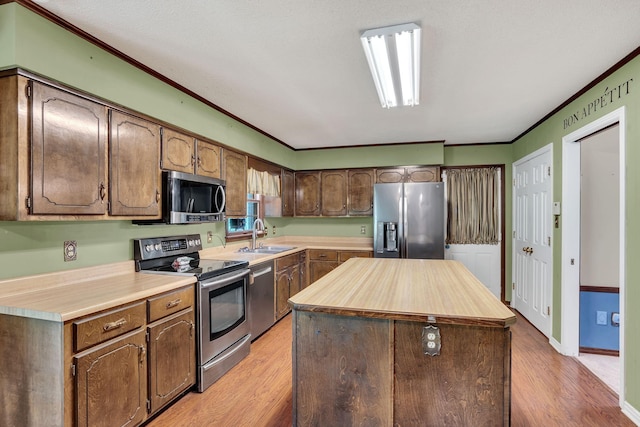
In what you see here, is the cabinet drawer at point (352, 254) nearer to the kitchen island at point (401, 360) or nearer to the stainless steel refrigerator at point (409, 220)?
the stainless steel refrigerator at point (409, 220)

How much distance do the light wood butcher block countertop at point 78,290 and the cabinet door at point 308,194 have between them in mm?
2911

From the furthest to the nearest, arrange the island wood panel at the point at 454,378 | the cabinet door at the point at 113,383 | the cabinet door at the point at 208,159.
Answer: the cabinet door at the point at 208,159 < the cabinet door at the point at 113,383 < the island wood panel at the point at 454,378

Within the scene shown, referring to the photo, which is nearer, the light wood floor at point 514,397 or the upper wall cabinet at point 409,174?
the light wood floor at point 514,397

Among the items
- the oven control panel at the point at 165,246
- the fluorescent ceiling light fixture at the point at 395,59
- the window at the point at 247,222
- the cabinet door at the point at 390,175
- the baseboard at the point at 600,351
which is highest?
the fluorescent ceiling light fixture at the point at 395,59

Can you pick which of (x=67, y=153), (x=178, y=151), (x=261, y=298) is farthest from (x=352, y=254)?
(x=67, y=153)

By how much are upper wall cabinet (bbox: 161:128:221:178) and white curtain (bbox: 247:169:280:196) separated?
0.77m

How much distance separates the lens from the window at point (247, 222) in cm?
394

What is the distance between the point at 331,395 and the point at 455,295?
2.68 ft

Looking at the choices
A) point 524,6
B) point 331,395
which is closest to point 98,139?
point 331,395

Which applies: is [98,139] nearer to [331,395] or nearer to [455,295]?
[331,395]

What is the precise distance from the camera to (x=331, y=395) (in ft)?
5.15

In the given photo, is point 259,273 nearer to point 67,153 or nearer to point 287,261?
point 287,261

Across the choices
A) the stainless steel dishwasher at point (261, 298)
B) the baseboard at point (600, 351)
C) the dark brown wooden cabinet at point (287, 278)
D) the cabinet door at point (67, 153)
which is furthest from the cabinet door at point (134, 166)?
the baseboard at point (600, 351)

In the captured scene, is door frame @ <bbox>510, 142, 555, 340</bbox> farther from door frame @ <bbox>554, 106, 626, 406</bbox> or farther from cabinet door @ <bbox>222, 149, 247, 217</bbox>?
cabinet door @ <bbox>222, 149, 247, 217</bbox>
